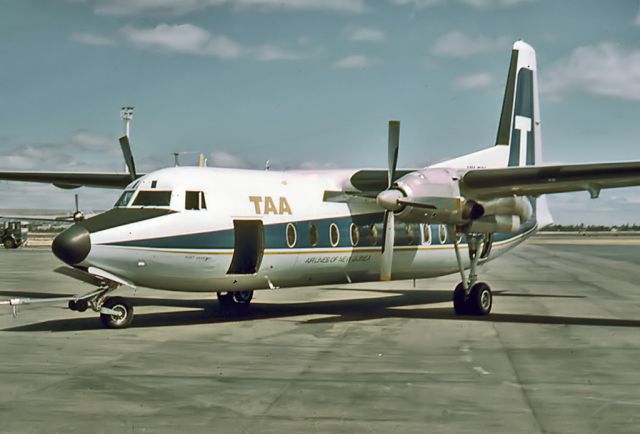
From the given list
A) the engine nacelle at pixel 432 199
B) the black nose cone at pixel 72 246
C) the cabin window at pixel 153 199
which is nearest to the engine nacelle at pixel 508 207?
the engine nacelle at pixel 432 199

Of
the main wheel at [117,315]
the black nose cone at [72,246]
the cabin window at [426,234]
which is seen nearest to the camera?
the black nose cone at [72,246]

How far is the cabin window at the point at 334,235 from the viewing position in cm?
1653

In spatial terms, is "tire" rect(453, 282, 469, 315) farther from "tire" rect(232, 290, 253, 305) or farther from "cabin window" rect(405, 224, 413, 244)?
"tire" rect(232, 290, 253, 305)

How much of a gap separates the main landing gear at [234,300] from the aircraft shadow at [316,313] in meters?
0.22

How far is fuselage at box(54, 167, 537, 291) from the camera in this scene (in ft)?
44.6

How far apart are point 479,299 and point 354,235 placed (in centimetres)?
343

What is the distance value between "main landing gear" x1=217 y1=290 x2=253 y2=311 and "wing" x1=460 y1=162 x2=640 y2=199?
19.4ft

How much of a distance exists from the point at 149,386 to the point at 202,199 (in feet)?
19.5

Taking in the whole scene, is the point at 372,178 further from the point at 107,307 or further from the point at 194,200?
the point at 107,307

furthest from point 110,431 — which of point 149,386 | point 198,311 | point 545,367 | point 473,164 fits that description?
point 473,164

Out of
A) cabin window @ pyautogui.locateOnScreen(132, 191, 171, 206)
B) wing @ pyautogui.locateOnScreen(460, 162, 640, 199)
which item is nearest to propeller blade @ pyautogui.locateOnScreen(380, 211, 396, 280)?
wing @ pyautogui.locateOnScreen(460, 162, 640, 199)

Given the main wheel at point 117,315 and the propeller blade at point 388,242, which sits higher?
the propeller blade at point 388,242

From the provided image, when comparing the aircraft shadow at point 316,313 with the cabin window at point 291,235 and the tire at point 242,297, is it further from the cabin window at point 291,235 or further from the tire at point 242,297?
the cabin window at point 291,235

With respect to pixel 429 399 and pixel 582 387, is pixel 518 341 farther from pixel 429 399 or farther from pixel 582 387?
pixel 429 399
